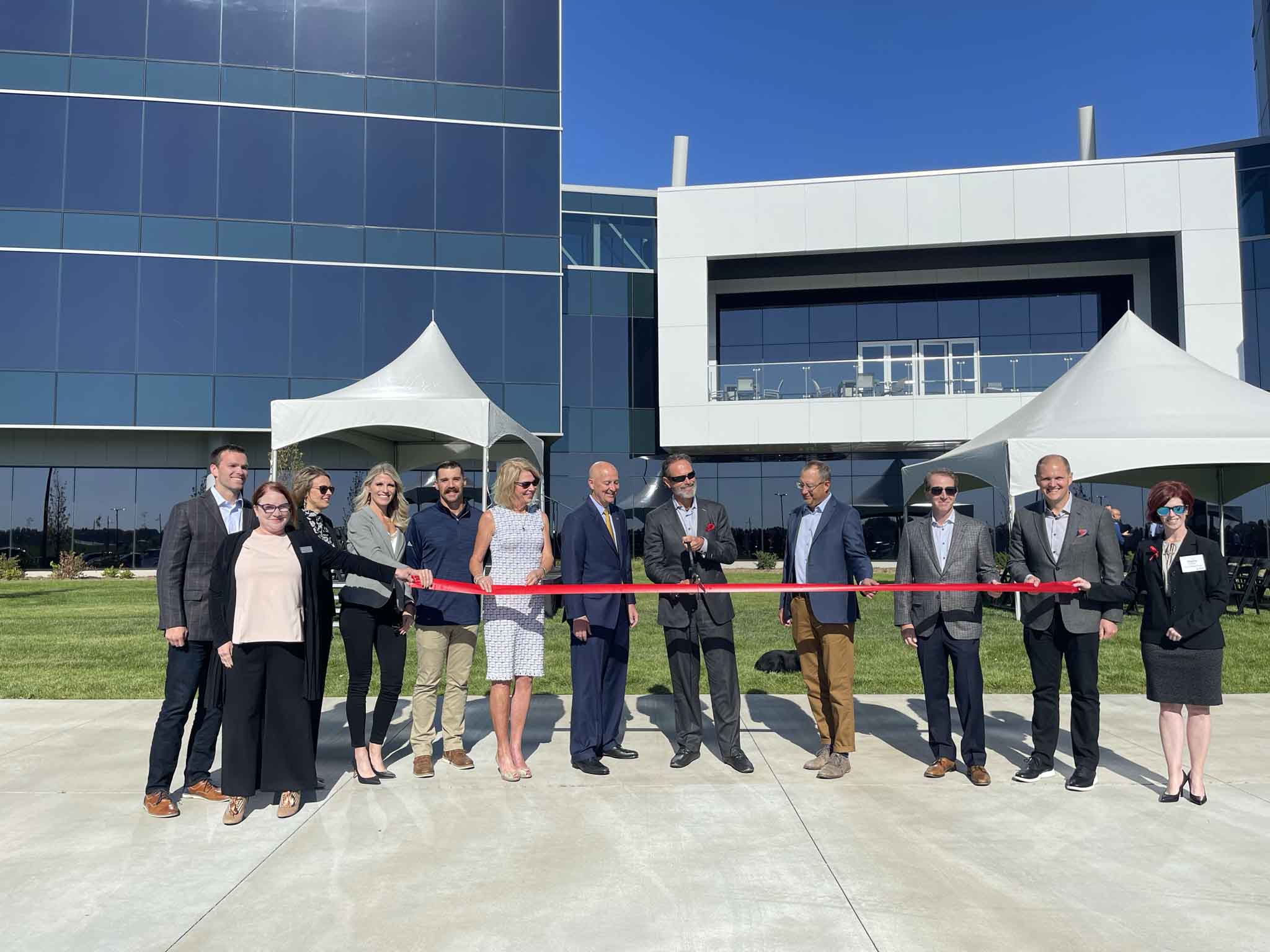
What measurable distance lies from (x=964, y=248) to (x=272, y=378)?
1994 cm

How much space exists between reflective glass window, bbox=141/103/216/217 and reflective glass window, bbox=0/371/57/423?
5362 millimetres

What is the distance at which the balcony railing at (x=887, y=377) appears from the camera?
24656 mm

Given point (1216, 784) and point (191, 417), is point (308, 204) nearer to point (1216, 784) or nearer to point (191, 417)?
point (191, 417)

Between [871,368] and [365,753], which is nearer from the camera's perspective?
[365,753]

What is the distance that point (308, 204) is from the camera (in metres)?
25.5

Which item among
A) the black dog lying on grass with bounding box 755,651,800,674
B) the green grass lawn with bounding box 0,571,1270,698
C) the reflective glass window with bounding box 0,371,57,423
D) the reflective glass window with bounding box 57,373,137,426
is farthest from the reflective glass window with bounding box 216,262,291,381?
the black dog lying on grass with bounding box 755,651,800,674

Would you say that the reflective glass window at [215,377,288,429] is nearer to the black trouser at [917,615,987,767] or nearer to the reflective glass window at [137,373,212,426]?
the reflective glass window at [137,373,212,426]

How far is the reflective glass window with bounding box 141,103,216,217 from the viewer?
24781mm

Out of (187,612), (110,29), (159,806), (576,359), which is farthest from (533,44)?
(159,806)

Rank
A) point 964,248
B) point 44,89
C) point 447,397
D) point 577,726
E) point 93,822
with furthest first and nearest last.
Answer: point 964,248
point 44,89
point 447,397
point 577,726
point 93,822

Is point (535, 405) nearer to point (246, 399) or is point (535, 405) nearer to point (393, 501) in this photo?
point (246, 399)

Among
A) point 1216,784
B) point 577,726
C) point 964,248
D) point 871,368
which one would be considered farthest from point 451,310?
point 1216,784

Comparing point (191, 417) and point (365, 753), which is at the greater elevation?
point (191, 417)

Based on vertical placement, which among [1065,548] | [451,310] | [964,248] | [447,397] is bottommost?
[1065,548]
